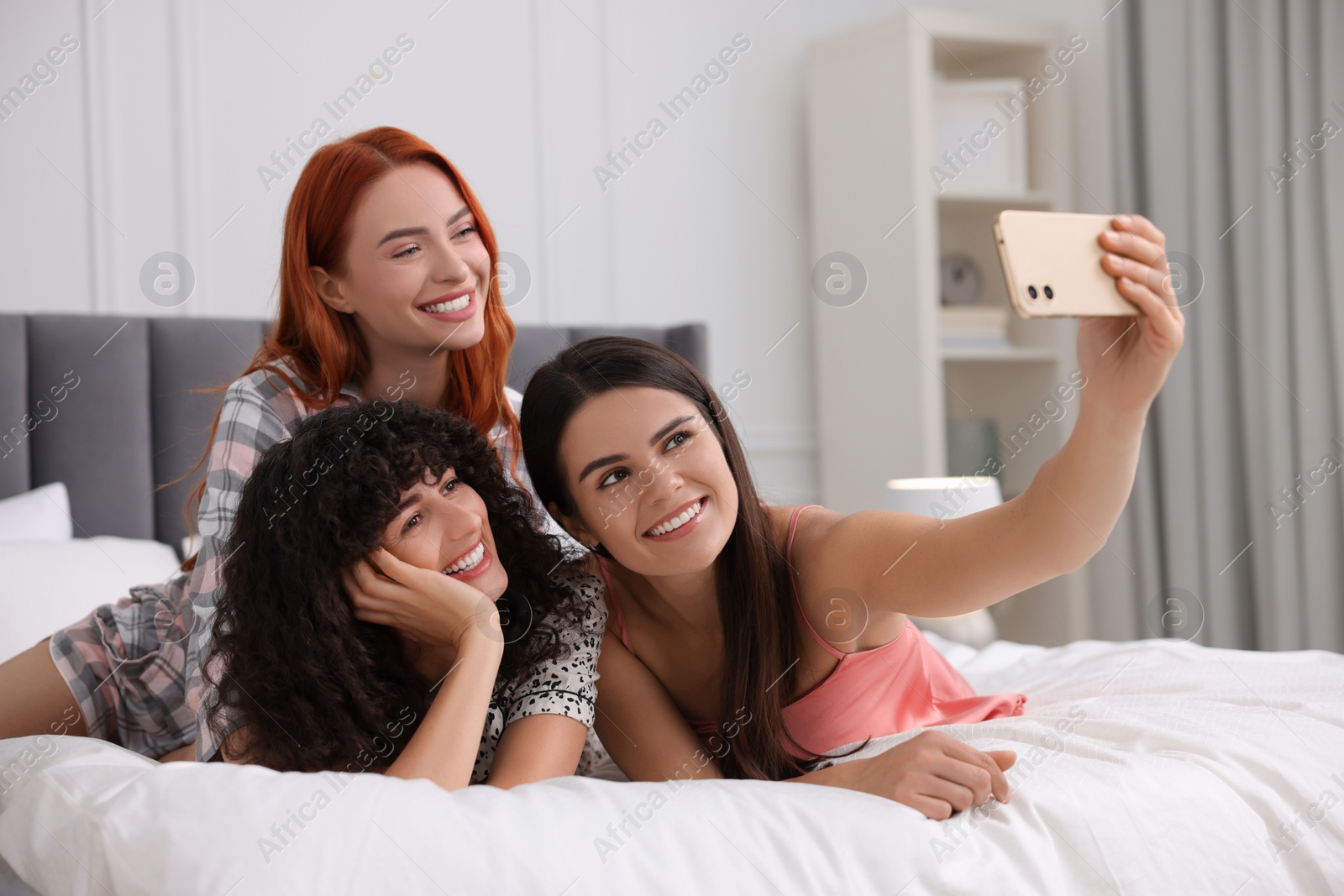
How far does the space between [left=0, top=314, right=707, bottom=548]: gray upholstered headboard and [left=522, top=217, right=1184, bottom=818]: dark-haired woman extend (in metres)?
1.16

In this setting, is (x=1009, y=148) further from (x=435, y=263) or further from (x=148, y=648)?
(x=148, y=648)

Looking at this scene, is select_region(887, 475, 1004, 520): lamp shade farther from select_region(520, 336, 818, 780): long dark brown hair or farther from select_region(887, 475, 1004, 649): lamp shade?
select_region(520, 336, 818, 780): long dark brown hair

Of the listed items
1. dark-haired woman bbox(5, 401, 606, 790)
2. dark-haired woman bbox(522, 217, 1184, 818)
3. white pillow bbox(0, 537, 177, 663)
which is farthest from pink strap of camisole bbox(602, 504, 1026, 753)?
white pillow bbox(0, 537, 177, 663)

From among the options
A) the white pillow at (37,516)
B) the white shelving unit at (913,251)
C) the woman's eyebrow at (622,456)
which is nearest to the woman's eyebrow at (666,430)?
the woman's eyebrow at (622,456)

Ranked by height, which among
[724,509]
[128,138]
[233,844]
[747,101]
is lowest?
[233,844]

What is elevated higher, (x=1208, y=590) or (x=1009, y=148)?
(x=1009, y=148)

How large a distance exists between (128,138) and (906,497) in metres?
2.16

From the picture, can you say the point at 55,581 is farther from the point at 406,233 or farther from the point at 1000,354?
the point at 1000,354

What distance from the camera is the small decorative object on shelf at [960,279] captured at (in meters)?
3.66

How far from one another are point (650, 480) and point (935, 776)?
0.45 m

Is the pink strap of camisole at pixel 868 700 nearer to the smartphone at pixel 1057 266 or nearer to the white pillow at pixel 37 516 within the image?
the smartphone at pixel 1057 266

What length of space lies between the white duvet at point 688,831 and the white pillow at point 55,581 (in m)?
0.83

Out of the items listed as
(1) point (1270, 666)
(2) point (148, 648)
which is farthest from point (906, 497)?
(2) point (148, 648)

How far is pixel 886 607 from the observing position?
1307mm
